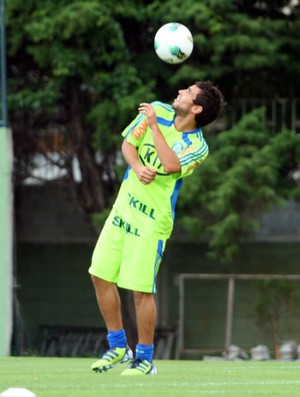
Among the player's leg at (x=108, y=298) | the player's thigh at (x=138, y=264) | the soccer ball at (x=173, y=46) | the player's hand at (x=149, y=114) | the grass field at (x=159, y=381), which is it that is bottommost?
the grass field at (x=159, y=381)

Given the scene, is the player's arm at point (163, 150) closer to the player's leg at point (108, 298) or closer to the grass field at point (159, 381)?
the player's leg at point (108, 298)

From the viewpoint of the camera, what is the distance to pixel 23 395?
649cm

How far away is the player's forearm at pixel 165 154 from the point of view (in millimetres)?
8875

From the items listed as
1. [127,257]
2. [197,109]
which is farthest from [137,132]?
[127,257]

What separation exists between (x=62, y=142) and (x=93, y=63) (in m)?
2.49

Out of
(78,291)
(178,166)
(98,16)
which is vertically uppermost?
(98,16)

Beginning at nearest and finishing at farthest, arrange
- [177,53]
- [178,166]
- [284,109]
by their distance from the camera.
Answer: [178,166] → [177,53] → [284,109]

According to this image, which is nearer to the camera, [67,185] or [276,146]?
[276,146]

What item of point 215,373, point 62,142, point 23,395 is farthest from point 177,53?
point 62,142

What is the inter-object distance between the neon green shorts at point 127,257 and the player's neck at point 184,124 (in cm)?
70

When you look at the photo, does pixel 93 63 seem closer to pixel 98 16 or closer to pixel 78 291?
pixel 98 16

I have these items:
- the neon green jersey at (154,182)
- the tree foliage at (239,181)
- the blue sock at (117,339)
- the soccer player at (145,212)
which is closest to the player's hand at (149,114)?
the soccer player at (145,212)

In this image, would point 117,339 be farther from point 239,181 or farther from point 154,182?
point 239,181

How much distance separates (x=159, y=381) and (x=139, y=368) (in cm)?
61
